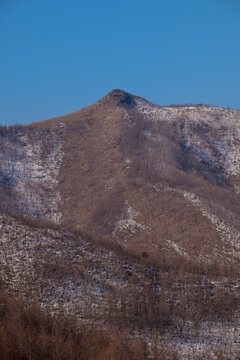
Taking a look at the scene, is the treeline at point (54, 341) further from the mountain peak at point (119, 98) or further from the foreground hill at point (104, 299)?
the mountain peak at point (119, 98)

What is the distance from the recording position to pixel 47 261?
24.0 metres

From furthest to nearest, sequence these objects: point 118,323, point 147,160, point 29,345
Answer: point 147,160 → point 118,323 → point 29,345

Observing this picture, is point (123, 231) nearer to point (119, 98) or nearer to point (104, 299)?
point (104, 299)

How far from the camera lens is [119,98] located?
2872 inches

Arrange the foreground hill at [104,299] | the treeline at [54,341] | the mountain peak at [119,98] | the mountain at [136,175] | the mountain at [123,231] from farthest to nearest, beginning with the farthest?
the mountain peak at [119,98] < the mountain at [136,175] < the mountain at [123,231] < the foreground hill at [104,299] < the treeline at [54,341]

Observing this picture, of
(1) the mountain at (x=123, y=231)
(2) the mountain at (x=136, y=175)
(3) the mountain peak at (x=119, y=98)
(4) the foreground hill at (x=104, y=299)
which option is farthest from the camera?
(3) the mountain peak at (x=119, y=98)

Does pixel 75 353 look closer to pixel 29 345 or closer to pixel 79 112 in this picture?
pixel 29 345

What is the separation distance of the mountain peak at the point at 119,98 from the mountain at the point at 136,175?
0.72 feet

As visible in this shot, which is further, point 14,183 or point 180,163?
point 180,163

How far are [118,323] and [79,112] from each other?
185 ft

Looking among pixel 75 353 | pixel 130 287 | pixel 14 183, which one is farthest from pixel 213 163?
pixel 75 353

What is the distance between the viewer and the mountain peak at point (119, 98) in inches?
2854

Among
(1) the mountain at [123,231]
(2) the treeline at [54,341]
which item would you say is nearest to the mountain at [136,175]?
(1) the mountain at [123,231]

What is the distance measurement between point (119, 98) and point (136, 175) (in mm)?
25653
